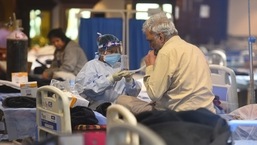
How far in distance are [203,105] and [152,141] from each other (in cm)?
147

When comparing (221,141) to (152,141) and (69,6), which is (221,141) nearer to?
(152,141)

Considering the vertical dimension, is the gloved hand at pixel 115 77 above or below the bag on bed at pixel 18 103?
above

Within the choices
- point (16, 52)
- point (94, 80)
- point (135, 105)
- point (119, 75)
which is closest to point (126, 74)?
point (119, 75)

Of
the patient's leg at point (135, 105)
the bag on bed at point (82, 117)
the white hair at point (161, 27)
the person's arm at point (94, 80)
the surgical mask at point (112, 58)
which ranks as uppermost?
the white hair at point (161, 27)

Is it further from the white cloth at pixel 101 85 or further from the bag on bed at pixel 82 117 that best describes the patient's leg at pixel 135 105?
the white cloth at pixel 101 85

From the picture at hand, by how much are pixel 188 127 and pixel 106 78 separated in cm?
175

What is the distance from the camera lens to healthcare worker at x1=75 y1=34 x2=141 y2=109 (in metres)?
4.43

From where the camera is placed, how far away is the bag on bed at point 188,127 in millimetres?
2701

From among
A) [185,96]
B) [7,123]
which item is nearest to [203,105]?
[185,96]

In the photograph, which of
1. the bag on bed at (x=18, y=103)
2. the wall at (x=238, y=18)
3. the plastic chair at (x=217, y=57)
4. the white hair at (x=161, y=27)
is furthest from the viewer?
the wall at (x=238, y=18)

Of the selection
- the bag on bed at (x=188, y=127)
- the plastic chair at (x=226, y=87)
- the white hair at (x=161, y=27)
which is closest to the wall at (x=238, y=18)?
the plastic chair at (x=226, y=87)

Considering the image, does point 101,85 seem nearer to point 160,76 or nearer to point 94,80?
point 94,80

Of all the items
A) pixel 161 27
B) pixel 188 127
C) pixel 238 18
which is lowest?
pixel 188 127

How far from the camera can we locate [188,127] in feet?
8.99
